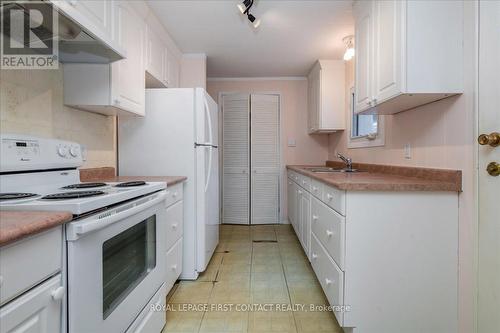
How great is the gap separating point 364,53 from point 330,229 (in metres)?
1.26

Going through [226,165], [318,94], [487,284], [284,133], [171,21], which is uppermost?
[171,21]

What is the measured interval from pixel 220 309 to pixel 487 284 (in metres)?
1.50

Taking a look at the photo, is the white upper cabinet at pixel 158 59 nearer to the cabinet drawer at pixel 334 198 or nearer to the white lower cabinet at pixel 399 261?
the cabinet drawer at pixel 334 198

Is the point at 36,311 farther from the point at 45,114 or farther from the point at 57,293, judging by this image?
the point at 45,114

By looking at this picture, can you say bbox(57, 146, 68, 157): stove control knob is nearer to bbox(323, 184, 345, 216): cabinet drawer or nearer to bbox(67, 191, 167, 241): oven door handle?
bbox(67, 191, 167, 241): oven door handle

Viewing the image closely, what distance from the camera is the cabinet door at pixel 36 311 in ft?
2.16

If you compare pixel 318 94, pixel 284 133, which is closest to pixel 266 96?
pixel 284 133

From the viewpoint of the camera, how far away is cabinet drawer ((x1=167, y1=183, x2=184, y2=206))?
6.29ft

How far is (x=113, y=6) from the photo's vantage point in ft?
5.54

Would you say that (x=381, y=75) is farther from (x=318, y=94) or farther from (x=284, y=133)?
(x=284, y=133)

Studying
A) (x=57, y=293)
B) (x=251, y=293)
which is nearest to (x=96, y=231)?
(x=57, y=293)

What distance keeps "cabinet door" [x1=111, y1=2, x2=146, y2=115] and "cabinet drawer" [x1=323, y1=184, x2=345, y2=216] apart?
4.80 ft

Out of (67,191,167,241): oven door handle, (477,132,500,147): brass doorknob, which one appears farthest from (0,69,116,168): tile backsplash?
(477,132,500,147): brass doorknob

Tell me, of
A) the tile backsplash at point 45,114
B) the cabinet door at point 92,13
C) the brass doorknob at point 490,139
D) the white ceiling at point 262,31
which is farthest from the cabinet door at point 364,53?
the tile backsplash at point 45,114
